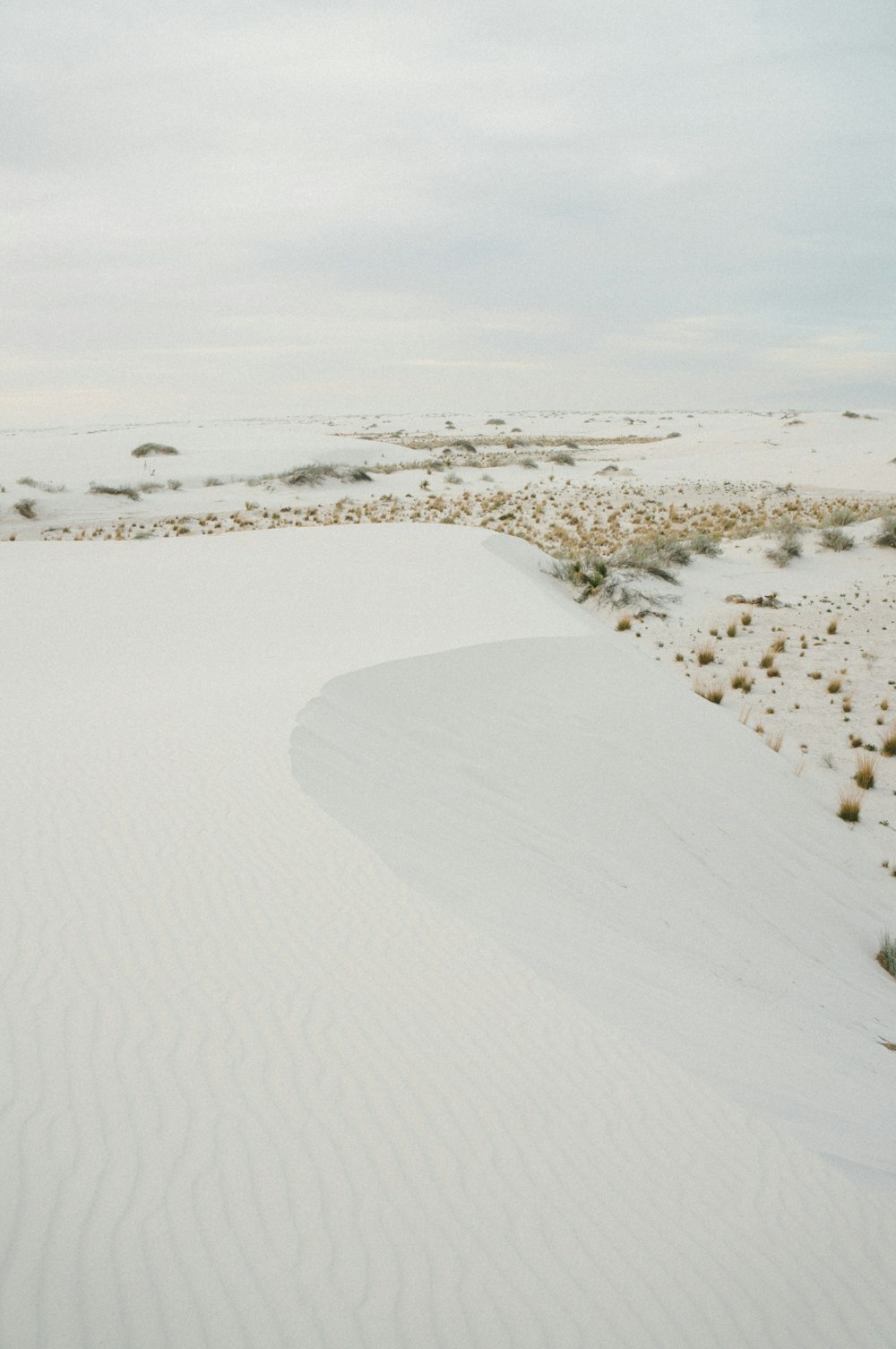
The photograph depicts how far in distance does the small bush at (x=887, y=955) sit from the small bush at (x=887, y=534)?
14.9 meters

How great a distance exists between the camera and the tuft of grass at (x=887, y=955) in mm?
5445

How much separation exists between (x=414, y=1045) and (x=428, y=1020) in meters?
0.17

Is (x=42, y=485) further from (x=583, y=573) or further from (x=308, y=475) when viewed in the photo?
(x=583, y=573)

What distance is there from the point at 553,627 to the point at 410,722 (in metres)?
4.24

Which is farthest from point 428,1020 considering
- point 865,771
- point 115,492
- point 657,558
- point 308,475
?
point 308,475

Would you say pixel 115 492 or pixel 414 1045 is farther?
pixel 115 492

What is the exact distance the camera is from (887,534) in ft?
59.2

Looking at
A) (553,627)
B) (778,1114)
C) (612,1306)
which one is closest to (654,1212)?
(612,1306)

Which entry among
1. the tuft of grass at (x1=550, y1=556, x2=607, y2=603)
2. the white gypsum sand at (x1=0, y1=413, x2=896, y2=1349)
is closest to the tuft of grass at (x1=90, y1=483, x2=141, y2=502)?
the tuft of grass at (x1=550, y1=556, x2=607, y2=603)

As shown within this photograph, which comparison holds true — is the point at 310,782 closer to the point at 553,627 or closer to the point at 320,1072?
the point at 320,1072

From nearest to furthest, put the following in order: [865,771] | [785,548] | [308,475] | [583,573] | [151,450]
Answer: [865,771]
[583,573]
[785,548]
[308,475]
[151,450]

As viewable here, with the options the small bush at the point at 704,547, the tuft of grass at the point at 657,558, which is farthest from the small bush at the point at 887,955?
the small bush at the point at 704,547

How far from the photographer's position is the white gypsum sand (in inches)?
88.8

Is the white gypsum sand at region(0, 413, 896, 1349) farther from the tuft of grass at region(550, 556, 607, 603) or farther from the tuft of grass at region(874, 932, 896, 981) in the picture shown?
the tuft of grass at region(550, 556, 607, 603)
